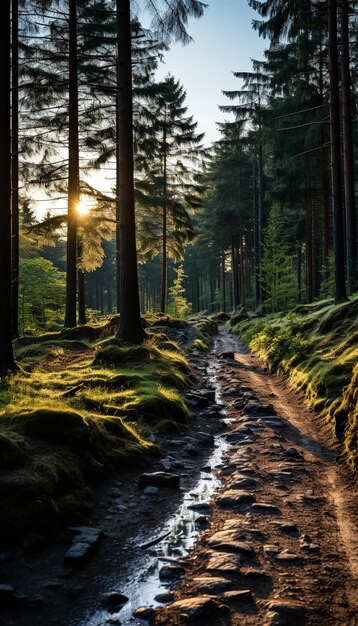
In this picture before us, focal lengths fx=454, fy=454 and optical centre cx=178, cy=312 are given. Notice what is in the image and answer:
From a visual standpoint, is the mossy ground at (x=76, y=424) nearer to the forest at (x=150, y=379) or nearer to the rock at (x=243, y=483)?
the forest at (x=150, y=379)

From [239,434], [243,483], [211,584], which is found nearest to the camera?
[211,584]

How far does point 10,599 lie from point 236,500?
275 cm

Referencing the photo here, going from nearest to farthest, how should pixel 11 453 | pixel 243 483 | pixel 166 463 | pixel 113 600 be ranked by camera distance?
pixel 113 600 → pixel 11 453 → pixel 243 483 → pixel 166 463

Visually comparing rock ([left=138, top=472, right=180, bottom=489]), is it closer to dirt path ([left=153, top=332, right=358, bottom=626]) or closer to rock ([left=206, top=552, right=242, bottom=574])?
dirt path ([left=153, top=332, right=358, bottom=626])

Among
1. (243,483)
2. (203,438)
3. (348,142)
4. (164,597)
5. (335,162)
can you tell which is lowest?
Answer: (164,597)

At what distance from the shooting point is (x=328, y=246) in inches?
1057

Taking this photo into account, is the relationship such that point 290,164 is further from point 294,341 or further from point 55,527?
point 55,527

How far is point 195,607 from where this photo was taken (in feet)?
10.4

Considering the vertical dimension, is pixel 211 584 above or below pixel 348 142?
below

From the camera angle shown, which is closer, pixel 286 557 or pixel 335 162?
pixel 286 557

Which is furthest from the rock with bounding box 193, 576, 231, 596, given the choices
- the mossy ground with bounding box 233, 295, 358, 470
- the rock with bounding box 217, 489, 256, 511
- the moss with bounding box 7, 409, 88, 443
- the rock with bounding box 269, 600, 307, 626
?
the mossy ground with bounding box 233, 295, 358, 470

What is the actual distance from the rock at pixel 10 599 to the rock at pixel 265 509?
2.62 m

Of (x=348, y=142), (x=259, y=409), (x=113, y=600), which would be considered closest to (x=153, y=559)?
(x=113, y=600)

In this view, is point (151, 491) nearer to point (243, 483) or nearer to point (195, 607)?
point (243, 483)
